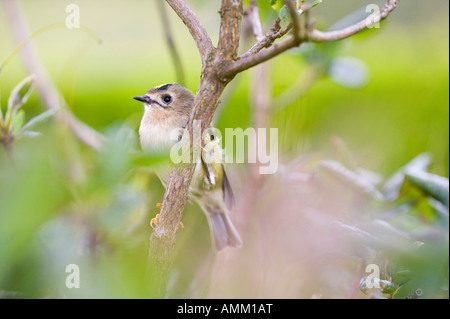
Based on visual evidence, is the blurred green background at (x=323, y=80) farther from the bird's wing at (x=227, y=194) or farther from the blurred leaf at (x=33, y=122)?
the blurred leaf at (x=33, y=122)

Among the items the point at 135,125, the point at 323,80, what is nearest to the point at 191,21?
the point at 135,125

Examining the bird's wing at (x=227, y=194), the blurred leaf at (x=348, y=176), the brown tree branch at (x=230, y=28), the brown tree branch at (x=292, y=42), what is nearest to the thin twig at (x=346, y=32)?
the brown tree branch at (x=292, y=42)

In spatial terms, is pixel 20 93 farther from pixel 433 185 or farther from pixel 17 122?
pixel 433 185

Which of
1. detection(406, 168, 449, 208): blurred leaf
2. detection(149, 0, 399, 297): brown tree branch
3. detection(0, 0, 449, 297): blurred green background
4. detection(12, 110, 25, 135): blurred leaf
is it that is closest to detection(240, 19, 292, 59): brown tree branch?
detection(149, 0, 399, 297): brown tree branch

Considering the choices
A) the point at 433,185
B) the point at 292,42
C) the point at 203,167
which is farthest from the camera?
the point at 203,167

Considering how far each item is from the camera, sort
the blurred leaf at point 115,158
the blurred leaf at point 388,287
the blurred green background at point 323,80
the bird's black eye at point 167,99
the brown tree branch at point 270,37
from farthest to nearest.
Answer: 1. the blurred green background at point 323,80
2. the bird's black eye at point 167,99
3. the blurred leaf at point 388,287
4. the brown tree branch at point 270,37
5. the blurred leaf at point 115,158

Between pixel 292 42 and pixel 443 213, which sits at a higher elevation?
pixel 292 42

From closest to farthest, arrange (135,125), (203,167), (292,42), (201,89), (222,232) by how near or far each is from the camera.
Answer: (292,42) < (201,89) < (135,125) < (203,167) < (222,232)

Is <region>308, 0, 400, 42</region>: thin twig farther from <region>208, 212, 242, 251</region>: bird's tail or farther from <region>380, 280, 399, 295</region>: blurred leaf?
<region>208, 212, 242, 251</region>: bird's tail
